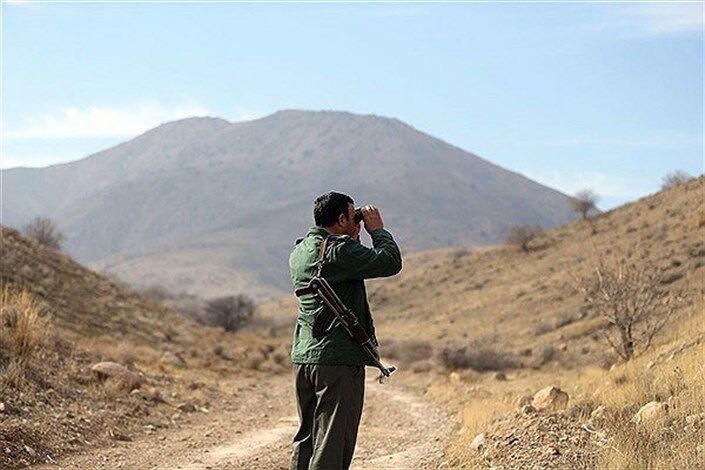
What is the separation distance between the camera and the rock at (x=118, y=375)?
14891 mm

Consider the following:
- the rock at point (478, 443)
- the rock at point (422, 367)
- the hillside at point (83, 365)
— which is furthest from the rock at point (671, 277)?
the rock at point (478, 443)

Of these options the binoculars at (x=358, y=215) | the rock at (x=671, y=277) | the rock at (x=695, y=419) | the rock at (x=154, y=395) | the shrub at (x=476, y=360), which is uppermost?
the binoculars at (x=358, y=215)

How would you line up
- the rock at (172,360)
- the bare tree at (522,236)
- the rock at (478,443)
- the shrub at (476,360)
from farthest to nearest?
the bare tree at (522,236) → the shrub at (476,360) → the rock at (172,360) → the rock at (478,443)

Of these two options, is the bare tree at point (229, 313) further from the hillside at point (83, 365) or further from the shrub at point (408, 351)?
the shrub at point (408, 351)

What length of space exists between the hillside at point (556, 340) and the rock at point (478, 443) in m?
0.07

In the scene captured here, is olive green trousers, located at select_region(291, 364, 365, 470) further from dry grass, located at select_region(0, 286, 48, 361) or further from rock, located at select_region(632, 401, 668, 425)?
dry grass, located at select_region(0, 286, 48, 361)

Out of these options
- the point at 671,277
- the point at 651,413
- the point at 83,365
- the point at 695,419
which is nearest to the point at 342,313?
the point at 695,419

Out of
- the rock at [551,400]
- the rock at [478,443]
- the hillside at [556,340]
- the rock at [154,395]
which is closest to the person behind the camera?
the hillside at [556,340]

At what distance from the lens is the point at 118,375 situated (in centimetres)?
1512

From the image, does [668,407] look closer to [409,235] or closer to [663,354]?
[663,354]

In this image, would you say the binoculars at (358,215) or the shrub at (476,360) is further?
the shrub at (476,360)

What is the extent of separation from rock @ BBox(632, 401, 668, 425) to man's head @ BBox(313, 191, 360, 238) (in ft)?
12.1

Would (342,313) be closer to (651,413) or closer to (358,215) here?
(358,215)

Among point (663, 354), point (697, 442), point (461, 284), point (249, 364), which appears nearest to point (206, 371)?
point (249, 364)
